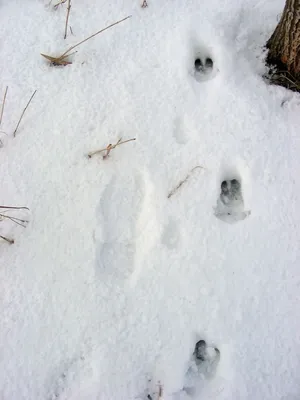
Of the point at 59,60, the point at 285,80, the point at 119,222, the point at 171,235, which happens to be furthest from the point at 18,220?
the point at 285,80

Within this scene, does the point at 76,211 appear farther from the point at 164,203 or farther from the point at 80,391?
the point at 80,391

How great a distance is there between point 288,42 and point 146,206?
0.75m

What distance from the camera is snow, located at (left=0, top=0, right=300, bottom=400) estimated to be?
4.06ft

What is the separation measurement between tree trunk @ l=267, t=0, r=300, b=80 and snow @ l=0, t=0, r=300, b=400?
71 mm

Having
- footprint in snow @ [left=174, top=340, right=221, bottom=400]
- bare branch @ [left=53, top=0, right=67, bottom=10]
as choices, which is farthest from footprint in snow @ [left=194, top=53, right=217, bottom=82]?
footprint in snow @ [left=174, top=340, right=221, bottom=400]

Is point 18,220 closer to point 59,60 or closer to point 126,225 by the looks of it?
point 126,225

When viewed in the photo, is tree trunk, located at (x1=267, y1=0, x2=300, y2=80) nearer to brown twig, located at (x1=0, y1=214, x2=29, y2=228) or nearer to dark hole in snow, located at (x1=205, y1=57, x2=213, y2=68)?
dark hole in snow, located at (x1=205, y1=57, x2=213, y2=68)

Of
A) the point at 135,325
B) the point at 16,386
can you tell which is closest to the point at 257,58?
the point at 135,325

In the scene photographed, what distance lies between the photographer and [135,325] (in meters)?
1.26

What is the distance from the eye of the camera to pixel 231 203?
1.42 meters

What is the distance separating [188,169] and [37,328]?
0.72 metres

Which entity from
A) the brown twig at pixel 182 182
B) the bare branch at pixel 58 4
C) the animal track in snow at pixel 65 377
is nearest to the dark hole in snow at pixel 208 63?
the brown twig at pixel 182 182

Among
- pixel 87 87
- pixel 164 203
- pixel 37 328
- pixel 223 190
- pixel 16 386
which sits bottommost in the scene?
pixel 16 386

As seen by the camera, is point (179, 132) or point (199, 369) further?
point (179, 132)
